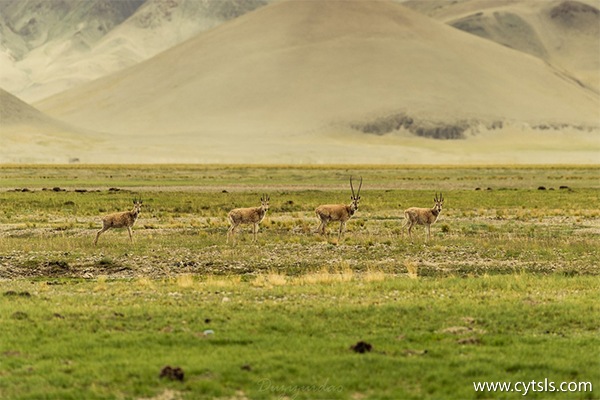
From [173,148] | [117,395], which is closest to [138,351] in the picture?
[117,395]

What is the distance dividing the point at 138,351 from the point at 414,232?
864 inches

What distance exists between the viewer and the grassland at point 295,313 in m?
12.1

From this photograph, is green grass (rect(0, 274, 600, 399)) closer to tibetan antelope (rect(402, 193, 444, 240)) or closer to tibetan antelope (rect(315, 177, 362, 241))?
tibetan antelope (rect(402, 193, 444, 240))

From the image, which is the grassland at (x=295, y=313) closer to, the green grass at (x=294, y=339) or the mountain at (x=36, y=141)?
the green grass at (x=294, y=339)

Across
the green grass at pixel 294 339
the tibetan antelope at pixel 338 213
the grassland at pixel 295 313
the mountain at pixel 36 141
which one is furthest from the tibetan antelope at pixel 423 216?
the mountain at pixel 36 141

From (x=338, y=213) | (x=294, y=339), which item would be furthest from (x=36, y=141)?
(x=294, y=339)

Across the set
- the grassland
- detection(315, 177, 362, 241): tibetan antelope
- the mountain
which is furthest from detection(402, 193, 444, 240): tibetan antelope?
the mountain

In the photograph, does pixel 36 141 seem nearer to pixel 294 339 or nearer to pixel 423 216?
pixel 423 216

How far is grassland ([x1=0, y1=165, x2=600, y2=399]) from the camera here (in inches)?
476

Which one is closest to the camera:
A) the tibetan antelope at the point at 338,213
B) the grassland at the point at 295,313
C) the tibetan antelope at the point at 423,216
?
the grassland at the point at 295,313

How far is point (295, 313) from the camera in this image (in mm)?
16031

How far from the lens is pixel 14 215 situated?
43.4 m

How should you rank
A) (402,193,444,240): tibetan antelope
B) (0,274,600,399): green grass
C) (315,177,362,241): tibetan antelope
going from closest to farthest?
(0,274,600,399): green grass < (402,193,444,240): tibetan antelope < (315,177,362,241): tibetan antelope

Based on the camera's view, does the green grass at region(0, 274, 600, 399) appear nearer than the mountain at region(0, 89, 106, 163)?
Yes
